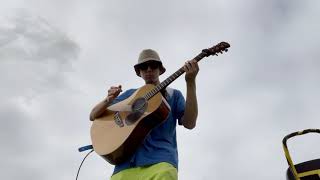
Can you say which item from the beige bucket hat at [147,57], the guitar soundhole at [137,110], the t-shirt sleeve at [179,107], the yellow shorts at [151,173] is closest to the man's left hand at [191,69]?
the t-shirt sleeve at [179,107]

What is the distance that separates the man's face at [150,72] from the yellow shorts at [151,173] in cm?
93

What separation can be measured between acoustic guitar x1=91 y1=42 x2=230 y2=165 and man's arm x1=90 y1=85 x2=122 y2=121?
1.9 inches

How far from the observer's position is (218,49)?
4.74m

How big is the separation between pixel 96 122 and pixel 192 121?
3.39 feet

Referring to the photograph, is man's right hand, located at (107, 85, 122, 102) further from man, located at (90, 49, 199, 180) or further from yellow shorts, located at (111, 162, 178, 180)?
yellow shorts, located at (111, 162, 178, 180)

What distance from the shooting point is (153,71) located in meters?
4.73

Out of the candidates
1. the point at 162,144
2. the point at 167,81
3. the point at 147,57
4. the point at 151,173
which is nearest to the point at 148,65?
the point at 147,57

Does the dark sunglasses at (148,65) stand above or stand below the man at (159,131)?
above

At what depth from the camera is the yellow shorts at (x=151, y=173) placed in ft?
12.7

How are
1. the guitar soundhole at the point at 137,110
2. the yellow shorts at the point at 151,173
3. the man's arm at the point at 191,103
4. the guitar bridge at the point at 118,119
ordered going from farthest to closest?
the guitar bridge at the point at 118,119
the guitar soundhole at the point at 137,110
the man's arm at the point at 191,103
the yellow shorts at the point at 151,173

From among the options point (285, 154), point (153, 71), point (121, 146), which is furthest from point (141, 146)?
point (285, 154)

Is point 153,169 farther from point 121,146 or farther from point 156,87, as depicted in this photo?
point 156,87

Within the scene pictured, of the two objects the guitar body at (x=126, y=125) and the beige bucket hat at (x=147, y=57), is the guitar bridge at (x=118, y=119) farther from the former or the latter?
the beige bucket hat at (x=147, y=57)

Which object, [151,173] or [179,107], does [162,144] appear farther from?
[179,107]
